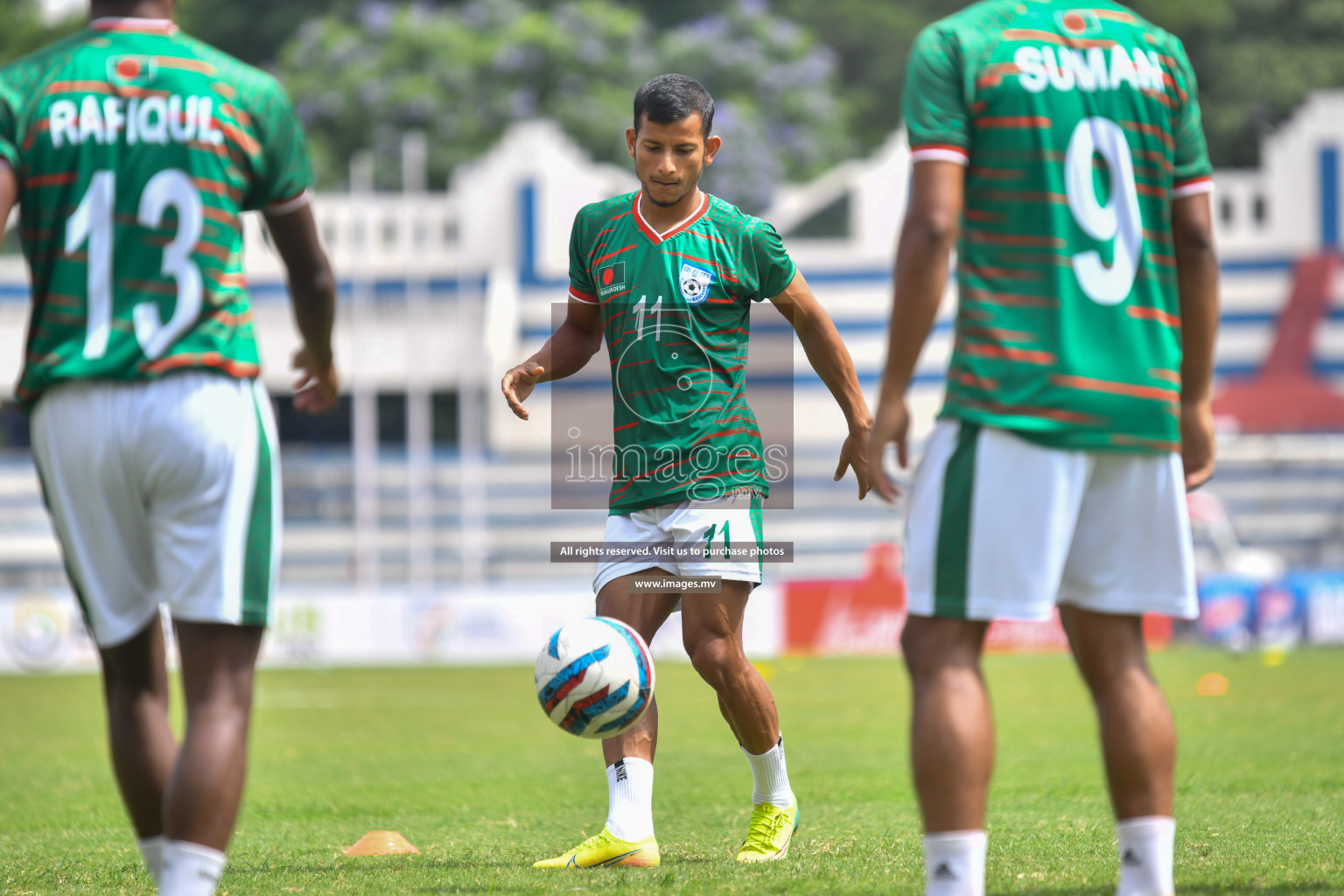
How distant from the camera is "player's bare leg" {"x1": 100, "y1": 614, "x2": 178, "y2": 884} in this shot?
3.94 metres

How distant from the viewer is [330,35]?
1859 inches

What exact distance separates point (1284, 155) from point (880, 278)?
9.92 m

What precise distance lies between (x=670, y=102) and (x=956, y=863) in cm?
279

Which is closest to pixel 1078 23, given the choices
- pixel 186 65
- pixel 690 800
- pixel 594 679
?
pixel 186 65

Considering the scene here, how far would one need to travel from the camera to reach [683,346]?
544 cm

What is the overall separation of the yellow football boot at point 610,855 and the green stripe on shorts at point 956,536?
1.96m

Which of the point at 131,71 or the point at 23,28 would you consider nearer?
the point at 131,71

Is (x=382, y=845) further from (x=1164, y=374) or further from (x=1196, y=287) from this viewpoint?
(x=1196, y=287)

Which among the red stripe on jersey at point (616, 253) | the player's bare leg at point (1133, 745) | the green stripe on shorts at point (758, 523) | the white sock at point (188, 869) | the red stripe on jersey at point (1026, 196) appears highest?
the red stripe on jersey at point (1026, 196)

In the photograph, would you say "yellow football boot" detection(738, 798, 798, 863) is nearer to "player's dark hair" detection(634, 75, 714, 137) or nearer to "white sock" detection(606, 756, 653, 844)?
"white sock" detection(606, 756, 653, 844)

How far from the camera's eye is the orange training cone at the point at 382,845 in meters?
5.75

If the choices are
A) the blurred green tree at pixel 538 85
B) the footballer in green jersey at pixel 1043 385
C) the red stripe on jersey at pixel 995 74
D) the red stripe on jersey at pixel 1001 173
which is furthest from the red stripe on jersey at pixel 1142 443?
the blurred green tree at pixel 538 85

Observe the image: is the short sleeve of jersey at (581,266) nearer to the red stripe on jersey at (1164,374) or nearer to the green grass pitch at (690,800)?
the green grass pitch at (690,800)

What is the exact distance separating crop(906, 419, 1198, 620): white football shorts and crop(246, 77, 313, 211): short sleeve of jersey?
1646mm
